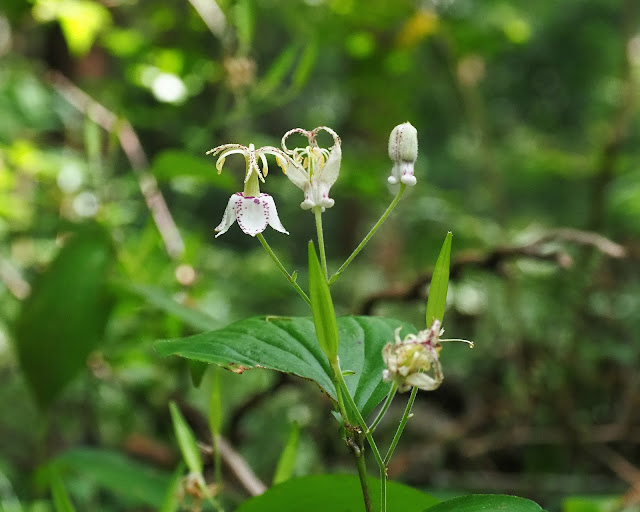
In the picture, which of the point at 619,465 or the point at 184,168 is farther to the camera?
the point at 619,465

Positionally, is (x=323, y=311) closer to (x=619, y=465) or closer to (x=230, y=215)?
(x=230, y=215)

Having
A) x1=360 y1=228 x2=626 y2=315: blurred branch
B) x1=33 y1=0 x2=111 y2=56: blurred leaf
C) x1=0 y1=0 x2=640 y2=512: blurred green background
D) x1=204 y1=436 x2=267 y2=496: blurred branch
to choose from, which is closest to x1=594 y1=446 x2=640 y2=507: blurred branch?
x1=0 y1=0 x2=640 y2=512: blurred green background

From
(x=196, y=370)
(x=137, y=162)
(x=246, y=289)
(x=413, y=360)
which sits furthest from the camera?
(x=246, y=289)

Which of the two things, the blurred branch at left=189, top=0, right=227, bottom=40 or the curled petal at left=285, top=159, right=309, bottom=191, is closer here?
the curled petal at left=285, top=159, right=309, bottom=191

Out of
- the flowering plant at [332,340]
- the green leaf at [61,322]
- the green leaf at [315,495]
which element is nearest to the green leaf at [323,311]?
the flowering plant at [332,340]

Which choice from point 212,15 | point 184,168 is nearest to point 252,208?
point 184,168

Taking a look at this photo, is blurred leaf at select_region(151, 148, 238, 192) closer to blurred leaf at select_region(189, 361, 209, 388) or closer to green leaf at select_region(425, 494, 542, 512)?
blurred leaf at select_region(189, 361, 209, 388)
